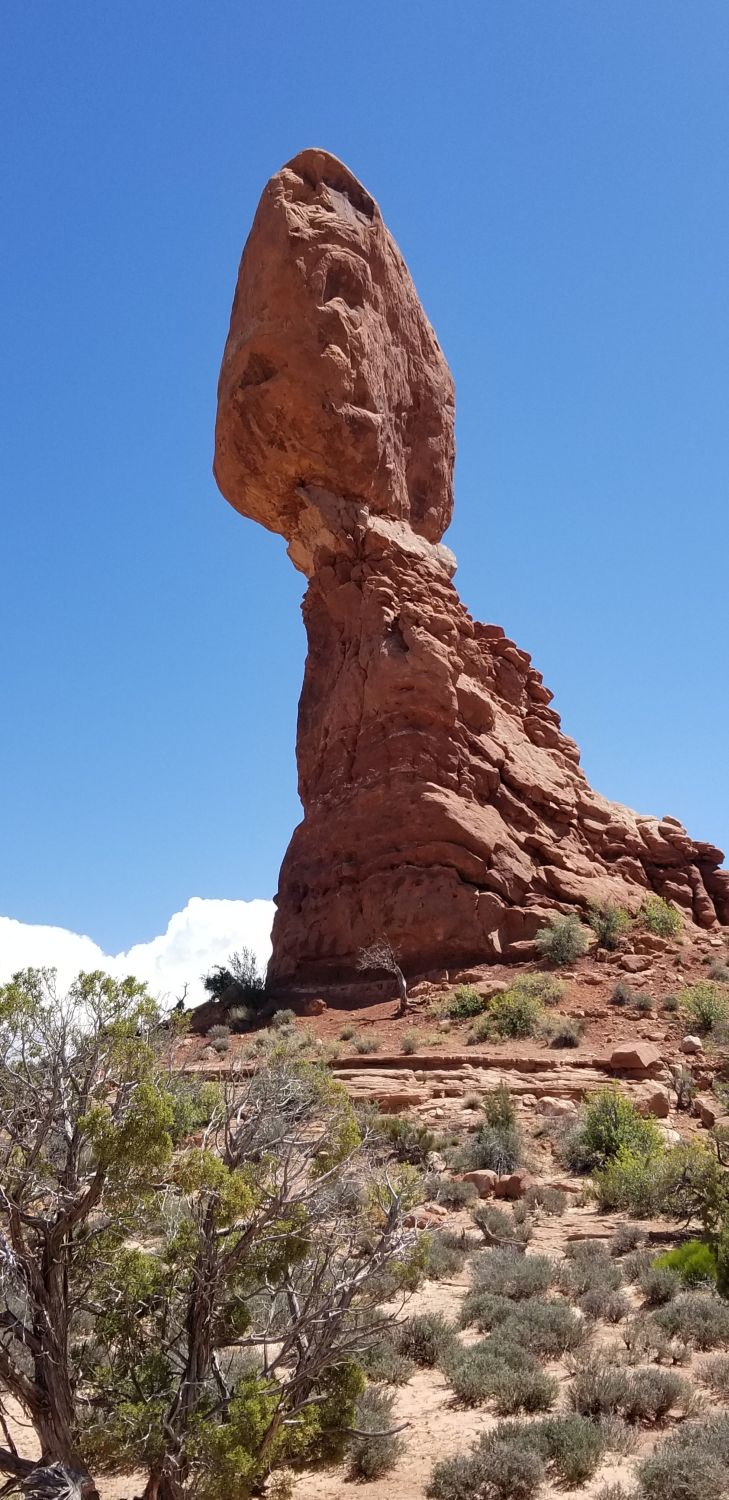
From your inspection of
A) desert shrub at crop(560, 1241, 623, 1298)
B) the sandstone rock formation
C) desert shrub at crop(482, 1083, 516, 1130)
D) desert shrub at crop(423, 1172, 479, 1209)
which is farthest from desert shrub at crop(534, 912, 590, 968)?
desert shrub at crop(560, 1241, 623, 1298)

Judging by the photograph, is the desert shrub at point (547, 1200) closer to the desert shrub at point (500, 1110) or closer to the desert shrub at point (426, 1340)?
the desert shrub at point (500, 1110)

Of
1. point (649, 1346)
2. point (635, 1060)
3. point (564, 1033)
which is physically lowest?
point (649, 1346)

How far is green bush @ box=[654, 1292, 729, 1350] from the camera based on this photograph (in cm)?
755

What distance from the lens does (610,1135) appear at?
13.2 meters

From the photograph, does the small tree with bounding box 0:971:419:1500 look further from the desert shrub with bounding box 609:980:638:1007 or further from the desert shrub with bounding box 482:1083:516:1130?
the desert shrub with bounding box 609:980:638:1007

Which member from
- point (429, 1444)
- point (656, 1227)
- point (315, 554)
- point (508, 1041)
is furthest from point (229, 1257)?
point (315, 554)

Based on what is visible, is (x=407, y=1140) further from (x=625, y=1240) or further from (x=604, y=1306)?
(x=604, y=1306)

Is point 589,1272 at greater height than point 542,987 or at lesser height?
→ lesser

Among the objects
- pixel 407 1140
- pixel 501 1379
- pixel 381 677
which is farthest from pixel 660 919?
pixel 501 1379

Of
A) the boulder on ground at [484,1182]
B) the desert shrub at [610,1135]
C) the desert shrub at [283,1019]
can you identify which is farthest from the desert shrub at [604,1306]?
the desert shrub at [283,1019]

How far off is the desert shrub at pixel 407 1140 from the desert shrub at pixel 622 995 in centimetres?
698

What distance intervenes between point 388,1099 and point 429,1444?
9.26m

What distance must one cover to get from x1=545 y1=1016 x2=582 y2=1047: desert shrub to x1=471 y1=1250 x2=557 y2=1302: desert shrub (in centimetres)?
844

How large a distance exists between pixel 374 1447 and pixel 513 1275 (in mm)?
3151
